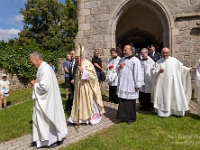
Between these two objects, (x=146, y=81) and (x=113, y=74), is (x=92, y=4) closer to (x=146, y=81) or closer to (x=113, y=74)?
(x=113, y=74)

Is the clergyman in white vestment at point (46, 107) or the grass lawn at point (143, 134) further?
the grass lawn at point (143, 134)

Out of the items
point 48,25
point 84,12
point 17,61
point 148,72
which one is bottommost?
point 148,72

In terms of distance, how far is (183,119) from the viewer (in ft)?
14.7

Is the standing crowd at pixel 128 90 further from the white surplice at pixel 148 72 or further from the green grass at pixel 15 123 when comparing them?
the green grass at pixel 15 123

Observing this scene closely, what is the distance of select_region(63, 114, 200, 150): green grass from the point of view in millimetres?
3320

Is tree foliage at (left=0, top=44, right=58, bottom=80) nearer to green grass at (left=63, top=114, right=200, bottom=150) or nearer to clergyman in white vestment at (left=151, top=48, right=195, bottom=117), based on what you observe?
green grass at (left=63, top=114, right=200, bottom=150)

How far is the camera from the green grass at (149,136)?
332 centimetres

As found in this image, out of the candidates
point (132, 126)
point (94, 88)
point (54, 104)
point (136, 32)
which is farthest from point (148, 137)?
point (136, 32)

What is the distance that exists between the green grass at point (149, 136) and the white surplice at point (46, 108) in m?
0.44

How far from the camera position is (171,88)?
468cm

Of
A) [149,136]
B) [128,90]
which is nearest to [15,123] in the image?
[128,90]

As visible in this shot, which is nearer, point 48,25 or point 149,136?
point 149,136

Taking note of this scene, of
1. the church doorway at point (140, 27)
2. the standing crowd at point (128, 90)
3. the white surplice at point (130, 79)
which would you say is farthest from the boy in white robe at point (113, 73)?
the church doorway at point (140, 27)

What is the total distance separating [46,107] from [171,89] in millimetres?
3167
